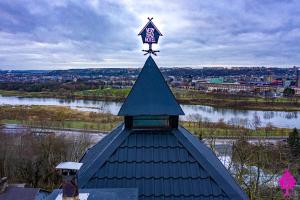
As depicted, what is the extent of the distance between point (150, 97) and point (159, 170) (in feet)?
5.21

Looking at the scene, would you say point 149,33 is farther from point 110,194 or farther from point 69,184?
point 69,184

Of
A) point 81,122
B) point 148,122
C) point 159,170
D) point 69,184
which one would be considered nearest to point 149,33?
point 148,122

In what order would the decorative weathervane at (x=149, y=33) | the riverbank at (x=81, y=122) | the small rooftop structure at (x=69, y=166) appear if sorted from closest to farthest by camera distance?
the small rooftop structure at (x=69, y=166) → the decorative weathervane at (x=149, y=33) → the riverbank at (x=81, y=122)

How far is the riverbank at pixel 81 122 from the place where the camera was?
143 ft

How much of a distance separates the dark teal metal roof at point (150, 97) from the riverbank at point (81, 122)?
34.5m

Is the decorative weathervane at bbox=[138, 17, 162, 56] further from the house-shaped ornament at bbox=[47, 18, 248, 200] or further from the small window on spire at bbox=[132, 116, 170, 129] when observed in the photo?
the small window on spire at bbox=[132, 116, 170, 129]

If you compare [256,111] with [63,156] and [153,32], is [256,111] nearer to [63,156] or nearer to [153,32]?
[63,156]

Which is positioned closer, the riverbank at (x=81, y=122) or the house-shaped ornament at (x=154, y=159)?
the house-shaped ornament at (x=154, y=159)

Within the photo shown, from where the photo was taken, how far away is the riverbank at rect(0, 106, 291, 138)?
43625 mm

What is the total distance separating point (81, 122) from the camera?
5172cm

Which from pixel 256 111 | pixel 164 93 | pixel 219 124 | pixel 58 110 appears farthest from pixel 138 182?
pixel 256 111

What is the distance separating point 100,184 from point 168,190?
1279mm

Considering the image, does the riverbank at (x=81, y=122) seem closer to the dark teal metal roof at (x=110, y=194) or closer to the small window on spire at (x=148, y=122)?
the small window on spire at (x=148, y=122)

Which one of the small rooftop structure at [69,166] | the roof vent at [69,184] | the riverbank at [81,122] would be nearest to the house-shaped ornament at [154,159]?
the roof vent at [69,184]
